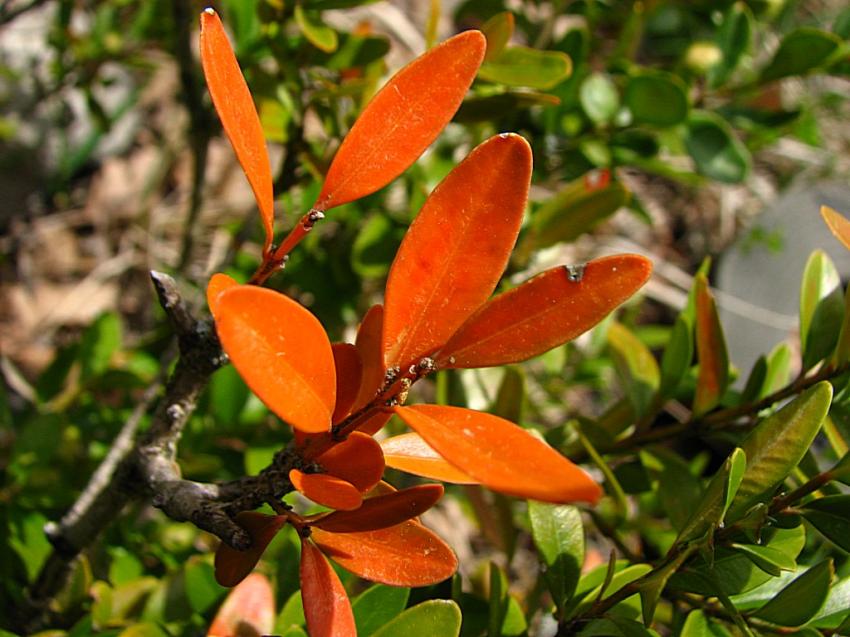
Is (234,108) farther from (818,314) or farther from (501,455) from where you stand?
(818,314)

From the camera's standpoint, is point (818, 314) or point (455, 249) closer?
point (455, 249)

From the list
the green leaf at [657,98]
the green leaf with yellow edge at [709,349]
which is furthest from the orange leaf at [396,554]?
the green leaf at [657,98]

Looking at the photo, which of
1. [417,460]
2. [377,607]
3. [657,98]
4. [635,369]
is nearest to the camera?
[417,460]

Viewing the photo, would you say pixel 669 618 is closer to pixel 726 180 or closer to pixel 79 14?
pixel 726 180

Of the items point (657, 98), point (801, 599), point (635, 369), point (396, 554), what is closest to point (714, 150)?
point (657, 98)

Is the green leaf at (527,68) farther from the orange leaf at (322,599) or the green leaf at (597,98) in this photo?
the orange leaf at (322,599)

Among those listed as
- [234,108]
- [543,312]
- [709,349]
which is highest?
[234,108]

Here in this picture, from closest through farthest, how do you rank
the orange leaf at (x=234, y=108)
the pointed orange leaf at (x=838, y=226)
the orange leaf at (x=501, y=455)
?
the orange leaf at (x=501, y=455) < the orange leaf at (x=234, y=108) < the pointed orange leaf at (x=838, y=226)
